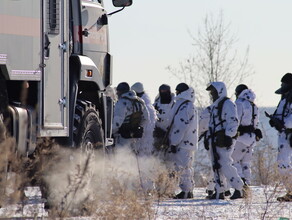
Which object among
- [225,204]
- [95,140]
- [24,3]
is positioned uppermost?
[24,3]

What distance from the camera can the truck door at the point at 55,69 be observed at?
11.3 m

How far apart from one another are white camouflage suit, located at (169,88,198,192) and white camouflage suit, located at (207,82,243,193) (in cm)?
87

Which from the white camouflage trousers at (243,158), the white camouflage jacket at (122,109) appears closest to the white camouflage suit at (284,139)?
the white camouflage trousers at (243,158)

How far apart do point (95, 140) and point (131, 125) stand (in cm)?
591

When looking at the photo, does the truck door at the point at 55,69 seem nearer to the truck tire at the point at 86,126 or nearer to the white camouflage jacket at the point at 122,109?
the truck tire at the point at 86,126

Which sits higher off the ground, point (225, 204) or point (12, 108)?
point (12, 108)

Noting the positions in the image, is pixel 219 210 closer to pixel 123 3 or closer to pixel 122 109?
pixel 123 3

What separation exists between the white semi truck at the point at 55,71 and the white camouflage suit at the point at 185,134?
532 centimetres

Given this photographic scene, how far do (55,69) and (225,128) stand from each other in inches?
263

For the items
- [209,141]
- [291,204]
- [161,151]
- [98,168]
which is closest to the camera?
[98,168]

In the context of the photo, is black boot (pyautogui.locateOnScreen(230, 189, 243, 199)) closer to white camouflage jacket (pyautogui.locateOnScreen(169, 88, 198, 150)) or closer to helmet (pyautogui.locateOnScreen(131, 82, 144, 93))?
white camouflage jacket (pyautogui.locateOnScreen(169, 88, 198, 150))

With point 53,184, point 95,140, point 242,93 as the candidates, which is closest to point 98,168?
point 95,140

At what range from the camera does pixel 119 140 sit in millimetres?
18906

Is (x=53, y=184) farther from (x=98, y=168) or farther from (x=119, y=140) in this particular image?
(x=119, y=140)
